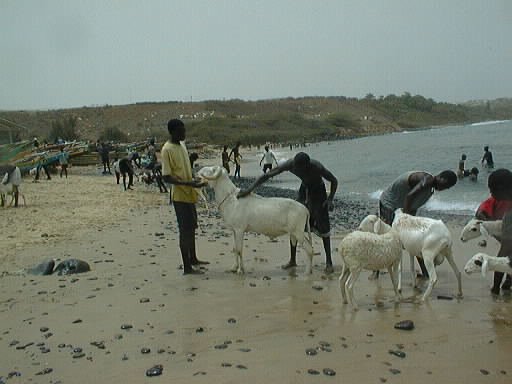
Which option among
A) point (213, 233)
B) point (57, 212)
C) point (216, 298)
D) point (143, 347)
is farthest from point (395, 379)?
point (57, 212)

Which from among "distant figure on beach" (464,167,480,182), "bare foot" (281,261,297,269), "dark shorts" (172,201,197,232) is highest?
"dark shorts" (172,201,197,232)

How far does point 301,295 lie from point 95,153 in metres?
39.9

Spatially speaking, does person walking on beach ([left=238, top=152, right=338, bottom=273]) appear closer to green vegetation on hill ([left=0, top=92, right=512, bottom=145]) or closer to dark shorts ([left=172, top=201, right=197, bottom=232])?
dark shorts ([left=172, top=201, right=197, bottom=232])

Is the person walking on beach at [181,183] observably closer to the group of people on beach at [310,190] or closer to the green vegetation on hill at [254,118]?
the group of people on beach at [310,190]

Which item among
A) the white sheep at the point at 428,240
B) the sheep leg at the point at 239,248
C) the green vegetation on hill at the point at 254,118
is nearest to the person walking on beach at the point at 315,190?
the sheep leg at the point at 239,248

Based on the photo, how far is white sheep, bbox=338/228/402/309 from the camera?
6477 mm

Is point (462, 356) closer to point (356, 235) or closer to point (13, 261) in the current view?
point (356, 235)

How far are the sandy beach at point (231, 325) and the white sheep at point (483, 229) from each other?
0.80 m

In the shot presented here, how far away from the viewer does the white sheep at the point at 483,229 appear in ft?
22.7

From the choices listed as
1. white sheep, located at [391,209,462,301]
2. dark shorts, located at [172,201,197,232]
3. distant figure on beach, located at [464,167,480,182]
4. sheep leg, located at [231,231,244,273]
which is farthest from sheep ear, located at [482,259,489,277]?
distant figure on beach, located at [464,167,480,182]

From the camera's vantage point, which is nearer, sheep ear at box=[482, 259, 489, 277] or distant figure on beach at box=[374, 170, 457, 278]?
sheep ear at box=[482, 259, 489, 277]

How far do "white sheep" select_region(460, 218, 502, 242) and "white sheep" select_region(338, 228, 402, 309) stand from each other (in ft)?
4.06

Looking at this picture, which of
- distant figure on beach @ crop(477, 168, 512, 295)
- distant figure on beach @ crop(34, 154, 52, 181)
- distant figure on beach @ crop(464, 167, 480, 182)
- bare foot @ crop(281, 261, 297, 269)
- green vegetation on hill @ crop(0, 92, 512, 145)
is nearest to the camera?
distant figure on beach @ crop(477, 168, 512, 295)

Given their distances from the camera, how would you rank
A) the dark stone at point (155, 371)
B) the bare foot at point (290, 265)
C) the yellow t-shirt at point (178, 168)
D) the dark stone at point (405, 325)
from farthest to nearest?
the bare foot at point (290, 265) → the yellow t-shirt at point (178, 168) → the dark stone at point (405, 325) → the dark stone at point (155, 371)
